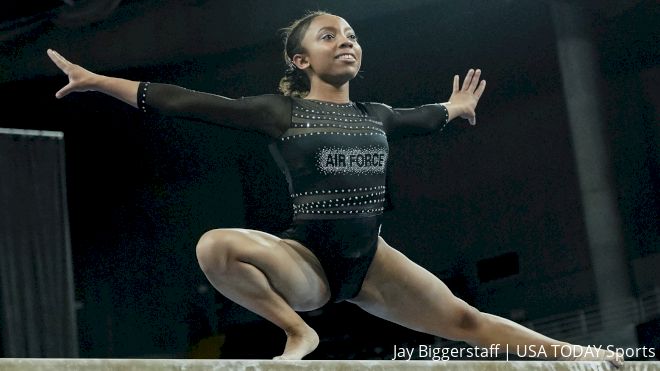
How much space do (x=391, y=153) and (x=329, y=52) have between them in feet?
4.25

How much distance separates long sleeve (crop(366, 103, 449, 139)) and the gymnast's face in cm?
14

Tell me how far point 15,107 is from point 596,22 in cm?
273

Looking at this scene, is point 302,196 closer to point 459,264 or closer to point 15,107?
point 459,264

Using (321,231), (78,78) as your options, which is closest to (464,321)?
(321,231)

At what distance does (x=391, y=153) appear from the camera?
13.3 feet

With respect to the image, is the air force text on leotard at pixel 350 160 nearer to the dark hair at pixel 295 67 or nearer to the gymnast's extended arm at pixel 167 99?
the gymnast's extended arm at pixel 167 99

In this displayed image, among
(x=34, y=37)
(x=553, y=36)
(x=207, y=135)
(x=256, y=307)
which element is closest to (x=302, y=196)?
(x=256, y=307)

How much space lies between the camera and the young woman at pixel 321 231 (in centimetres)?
247

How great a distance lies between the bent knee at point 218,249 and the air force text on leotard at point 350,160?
0.35m

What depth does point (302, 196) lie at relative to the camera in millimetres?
2646

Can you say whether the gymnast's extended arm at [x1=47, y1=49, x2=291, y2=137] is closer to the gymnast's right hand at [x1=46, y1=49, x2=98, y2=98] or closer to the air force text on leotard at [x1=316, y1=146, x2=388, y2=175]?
the gymnast's right hand at [x1=46, y1=49, x2=98, y2=98]

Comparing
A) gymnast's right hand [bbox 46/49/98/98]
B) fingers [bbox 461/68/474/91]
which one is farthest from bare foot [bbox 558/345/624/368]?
gymnast's right hand [bbox 46/49/98/98]

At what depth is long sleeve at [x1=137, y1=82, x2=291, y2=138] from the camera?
2555 mm

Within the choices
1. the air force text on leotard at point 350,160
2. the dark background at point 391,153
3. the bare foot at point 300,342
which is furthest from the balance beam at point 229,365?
the dark background at point 391,153
